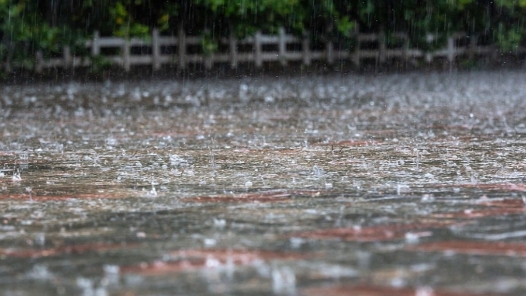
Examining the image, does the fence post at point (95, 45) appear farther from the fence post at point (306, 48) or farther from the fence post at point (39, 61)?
the fence post at point (306, 48)

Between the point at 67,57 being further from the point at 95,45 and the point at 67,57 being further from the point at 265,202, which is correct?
the point at 265,202

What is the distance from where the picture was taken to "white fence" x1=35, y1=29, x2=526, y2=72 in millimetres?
22844

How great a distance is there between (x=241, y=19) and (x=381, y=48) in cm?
442

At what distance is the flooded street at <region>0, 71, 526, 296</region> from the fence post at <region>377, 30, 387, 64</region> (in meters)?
14.6

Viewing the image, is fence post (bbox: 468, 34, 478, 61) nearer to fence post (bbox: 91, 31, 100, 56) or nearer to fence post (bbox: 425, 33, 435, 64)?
fence post (bbox: 425, 33, 435, 64)

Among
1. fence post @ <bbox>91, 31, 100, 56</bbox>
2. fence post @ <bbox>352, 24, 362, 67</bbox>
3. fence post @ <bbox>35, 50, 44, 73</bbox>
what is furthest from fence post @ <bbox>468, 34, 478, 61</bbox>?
fence post @ <bbox>35, 50, 44, 73</bbox>

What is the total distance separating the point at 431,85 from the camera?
57.6 feet

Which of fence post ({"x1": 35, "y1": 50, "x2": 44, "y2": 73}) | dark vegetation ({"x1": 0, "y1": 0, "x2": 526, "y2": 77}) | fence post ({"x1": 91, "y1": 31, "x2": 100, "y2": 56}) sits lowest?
fence post ({"x1": 35, "y1": 50, "x2": 44, "y2": 73})

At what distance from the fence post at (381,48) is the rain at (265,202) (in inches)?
530

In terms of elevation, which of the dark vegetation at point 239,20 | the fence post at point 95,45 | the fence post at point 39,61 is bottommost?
the fence post at point 39,61

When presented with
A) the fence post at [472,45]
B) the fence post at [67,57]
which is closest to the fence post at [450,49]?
the fence post at [472,45]

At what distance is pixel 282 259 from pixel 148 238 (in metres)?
0.63

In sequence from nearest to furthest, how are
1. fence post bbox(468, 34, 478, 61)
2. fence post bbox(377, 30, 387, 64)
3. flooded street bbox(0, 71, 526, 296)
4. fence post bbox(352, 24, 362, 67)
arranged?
flooded street bbox(0, 71, 526, 296), fence post bbox(352, 24, 362, 67), fence post bbox(377, 30, 387, 64), fence post bbox(468, 34, 478, 61)

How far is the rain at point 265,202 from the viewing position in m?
2.96
